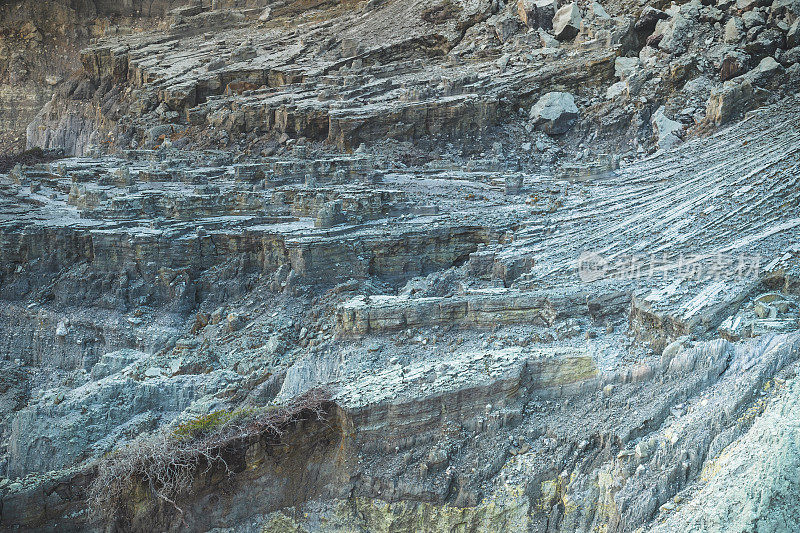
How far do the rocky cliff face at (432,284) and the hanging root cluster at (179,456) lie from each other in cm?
6

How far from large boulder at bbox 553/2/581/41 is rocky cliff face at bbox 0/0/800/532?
0.29 feet

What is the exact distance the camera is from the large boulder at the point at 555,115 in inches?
1133

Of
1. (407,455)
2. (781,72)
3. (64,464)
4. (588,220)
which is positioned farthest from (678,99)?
(64,464)

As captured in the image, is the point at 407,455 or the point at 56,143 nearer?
the point at 407,455

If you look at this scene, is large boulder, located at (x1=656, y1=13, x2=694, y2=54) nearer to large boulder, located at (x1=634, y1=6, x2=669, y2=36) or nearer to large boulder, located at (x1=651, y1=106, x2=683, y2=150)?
large boulder, located at (x1=634, y1=6, x2=669, y2=36)

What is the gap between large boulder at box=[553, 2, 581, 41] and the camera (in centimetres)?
3228

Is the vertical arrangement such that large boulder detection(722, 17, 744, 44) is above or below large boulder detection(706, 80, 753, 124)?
above

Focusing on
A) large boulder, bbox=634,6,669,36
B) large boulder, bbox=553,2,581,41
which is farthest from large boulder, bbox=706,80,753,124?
large boulder, bbox=553,2,581,41

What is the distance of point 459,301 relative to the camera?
48.3 ft

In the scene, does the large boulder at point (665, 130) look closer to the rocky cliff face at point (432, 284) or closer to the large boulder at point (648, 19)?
the rocky cliff face at point (432, 284)

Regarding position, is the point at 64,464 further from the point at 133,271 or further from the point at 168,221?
the point at 168,221

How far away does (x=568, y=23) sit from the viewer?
1267 inches

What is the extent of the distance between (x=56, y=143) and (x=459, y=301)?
30.9 meters

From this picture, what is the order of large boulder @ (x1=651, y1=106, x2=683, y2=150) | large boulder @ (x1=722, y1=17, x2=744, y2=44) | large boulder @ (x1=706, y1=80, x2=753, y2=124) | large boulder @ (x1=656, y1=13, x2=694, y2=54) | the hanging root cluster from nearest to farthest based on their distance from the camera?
the hanging root cluster, large boulder @ (x1=706, y1=80, x2=753, y2=124), large boulder @ (x1=651, y1=106, x2=683, y2=150), large boulder @ (x1=722, y1=17, x2=744, y2=44), large boulder @ (x1=656, y1=13, x2=694, y2=54)
